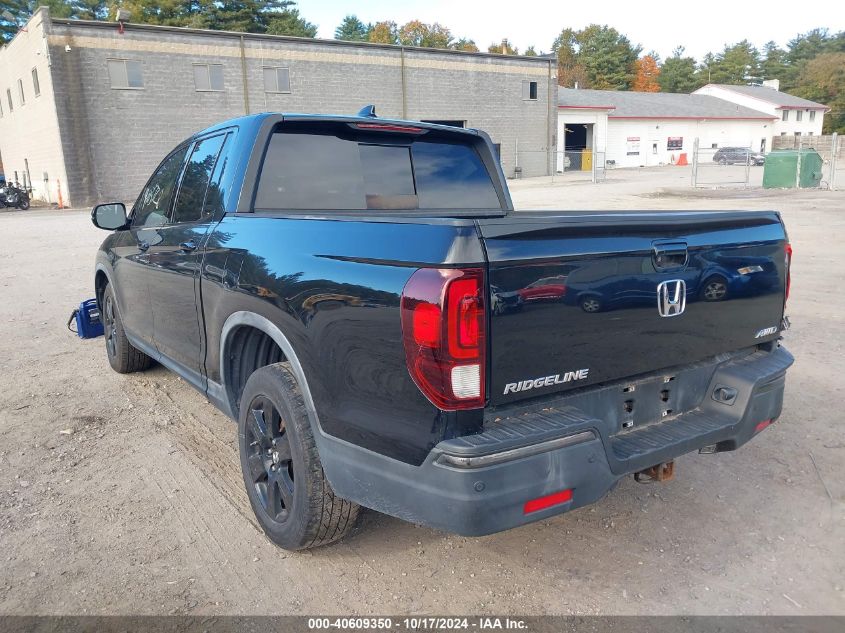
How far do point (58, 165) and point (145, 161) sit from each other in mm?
3794

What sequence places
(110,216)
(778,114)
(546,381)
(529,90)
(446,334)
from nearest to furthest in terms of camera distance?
(446,334), (546,381), (110,216), (529,90), (778,114)

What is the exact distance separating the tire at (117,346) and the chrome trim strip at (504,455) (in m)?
4.12

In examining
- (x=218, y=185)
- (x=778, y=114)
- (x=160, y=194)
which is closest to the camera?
(x=218, y=185)

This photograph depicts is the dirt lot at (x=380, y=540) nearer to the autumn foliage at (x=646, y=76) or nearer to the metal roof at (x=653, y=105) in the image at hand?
the metal roof at (x=653, y=105)

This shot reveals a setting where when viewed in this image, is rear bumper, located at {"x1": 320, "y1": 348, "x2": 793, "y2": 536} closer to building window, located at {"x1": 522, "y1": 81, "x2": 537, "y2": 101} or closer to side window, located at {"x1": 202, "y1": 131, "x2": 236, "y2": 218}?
side window, located at {"x1": 202, "y1": 131, "x2": 236, "y2": 218}

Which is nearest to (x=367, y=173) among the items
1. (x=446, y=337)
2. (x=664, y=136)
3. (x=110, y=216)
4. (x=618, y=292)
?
(x=618, y=292)

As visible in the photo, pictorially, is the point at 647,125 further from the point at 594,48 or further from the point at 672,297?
the point at 672,297

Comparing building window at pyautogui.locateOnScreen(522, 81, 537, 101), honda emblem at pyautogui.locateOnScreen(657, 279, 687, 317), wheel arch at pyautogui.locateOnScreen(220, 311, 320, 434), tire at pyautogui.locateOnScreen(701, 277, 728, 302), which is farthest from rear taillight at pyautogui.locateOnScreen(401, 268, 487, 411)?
building window at pyautogui.locateOnScreen(522, 81, 537, 101)

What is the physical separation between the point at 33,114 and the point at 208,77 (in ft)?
29.4

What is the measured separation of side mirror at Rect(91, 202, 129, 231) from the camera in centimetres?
488

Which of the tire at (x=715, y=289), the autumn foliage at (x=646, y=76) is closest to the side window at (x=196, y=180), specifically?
the tire at (x=715, y=289)

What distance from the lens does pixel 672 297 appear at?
269cm

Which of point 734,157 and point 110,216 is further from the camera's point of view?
point 734,157

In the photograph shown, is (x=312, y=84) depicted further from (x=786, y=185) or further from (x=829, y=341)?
(x=829, y=341)
